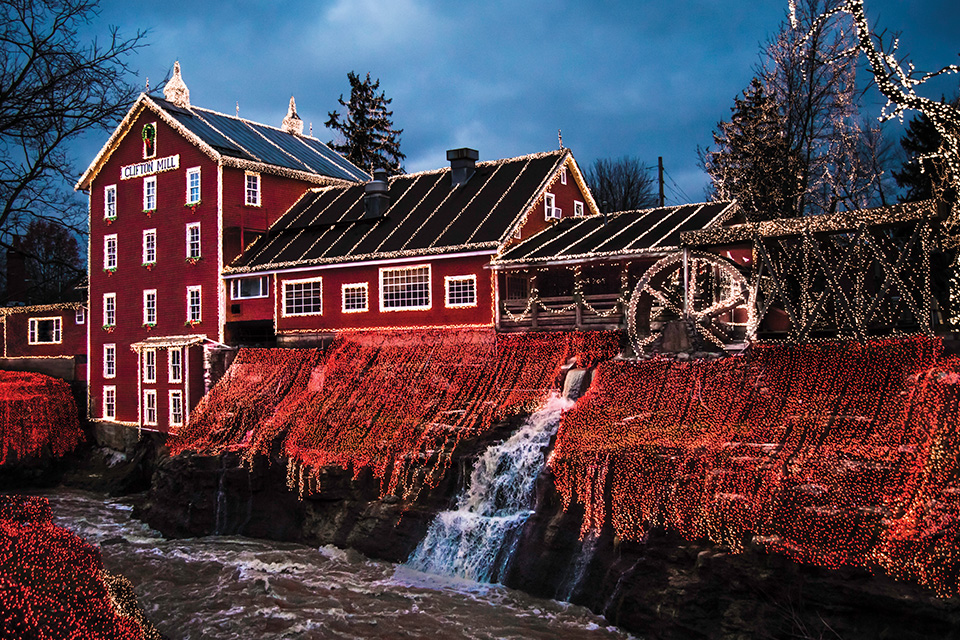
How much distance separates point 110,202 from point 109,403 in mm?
9054

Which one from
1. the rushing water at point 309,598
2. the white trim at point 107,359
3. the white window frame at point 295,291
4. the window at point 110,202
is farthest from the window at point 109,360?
the rushing water at point 309,598

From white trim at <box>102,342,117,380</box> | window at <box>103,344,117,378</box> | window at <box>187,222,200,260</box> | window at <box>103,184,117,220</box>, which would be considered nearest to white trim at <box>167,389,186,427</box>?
white trim at <box>102,342,117,380</box>

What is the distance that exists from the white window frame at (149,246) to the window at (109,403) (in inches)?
235

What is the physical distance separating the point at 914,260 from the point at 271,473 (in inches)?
802

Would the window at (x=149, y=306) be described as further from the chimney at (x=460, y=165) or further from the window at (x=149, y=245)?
the chimney at (x=460, y=165)

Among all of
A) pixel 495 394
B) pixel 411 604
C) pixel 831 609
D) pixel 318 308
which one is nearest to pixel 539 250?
pixel 495 394

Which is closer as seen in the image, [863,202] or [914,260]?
[914,260]

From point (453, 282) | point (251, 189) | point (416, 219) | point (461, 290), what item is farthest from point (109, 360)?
point (461, 290)

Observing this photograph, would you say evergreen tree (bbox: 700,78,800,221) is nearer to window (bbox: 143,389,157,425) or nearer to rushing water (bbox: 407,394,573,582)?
rushing water (bbox: 407,394,573,582)

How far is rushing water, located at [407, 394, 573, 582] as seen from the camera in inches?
763

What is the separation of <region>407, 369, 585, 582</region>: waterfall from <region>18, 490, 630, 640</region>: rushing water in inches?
18.1

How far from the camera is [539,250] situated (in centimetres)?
2711

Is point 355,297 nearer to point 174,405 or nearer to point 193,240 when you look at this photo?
point 193,240

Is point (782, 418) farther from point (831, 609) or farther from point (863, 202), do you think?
point (863, 202)
